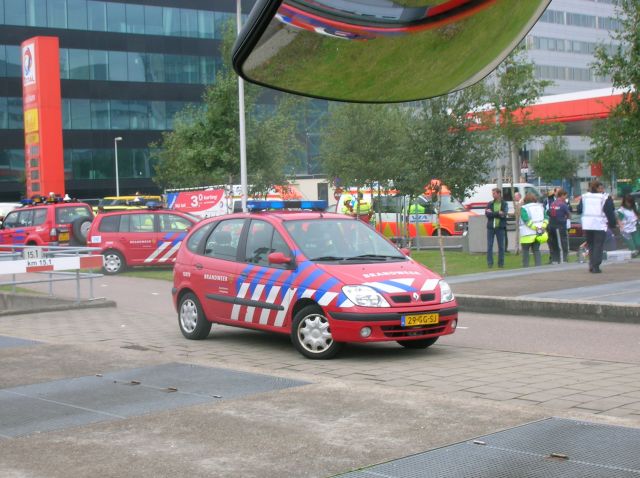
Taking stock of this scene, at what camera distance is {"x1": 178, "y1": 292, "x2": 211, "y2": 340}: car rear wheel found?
11.8m

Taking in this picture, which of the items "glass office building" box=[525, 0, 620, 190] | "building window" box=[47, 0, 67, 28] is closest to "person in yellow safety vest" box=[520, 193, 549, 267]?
"building window" box=[47, 0, 67, 28]

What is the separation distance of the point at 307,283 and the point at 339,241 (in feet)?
3.28

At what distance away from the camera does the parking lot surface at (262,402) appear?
5.95 meters

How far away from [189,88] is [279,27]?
2919 inches

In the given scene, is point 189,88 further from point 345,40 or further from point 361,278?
point 345,40

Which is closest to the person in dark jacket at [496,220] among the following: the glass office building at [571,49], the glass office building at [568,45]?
the glass office building at [571,49]

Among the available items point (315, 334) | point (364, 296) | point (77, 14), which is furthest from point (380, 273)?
point (77, 14)

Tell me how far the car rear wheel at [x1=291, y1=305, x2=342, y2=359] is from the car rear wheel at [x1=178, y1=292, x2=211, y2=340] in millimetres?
1887

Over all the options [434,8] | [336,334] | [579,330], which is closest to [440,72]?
[434,8]

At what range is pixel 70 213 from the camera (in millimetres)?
29312

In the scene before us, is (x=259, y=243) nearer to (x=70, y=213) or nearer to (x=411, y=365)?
(x=411, y=365)

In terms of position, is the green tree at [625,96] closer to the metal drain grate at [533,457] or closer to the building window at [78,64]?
the metal drain grate at [533,457]

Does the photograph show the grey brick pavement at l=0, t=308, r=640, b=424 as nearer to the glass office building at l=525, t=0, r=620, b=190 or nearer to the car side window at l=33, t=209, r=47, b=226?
the car side window at l=33, t=209, r=47, b=226

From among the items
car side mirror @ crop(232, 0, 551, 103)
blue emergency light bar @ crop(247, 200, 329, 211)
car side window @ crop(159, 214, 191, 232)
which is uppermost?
car side mirror @ crop(232, 0, 551, 103)
